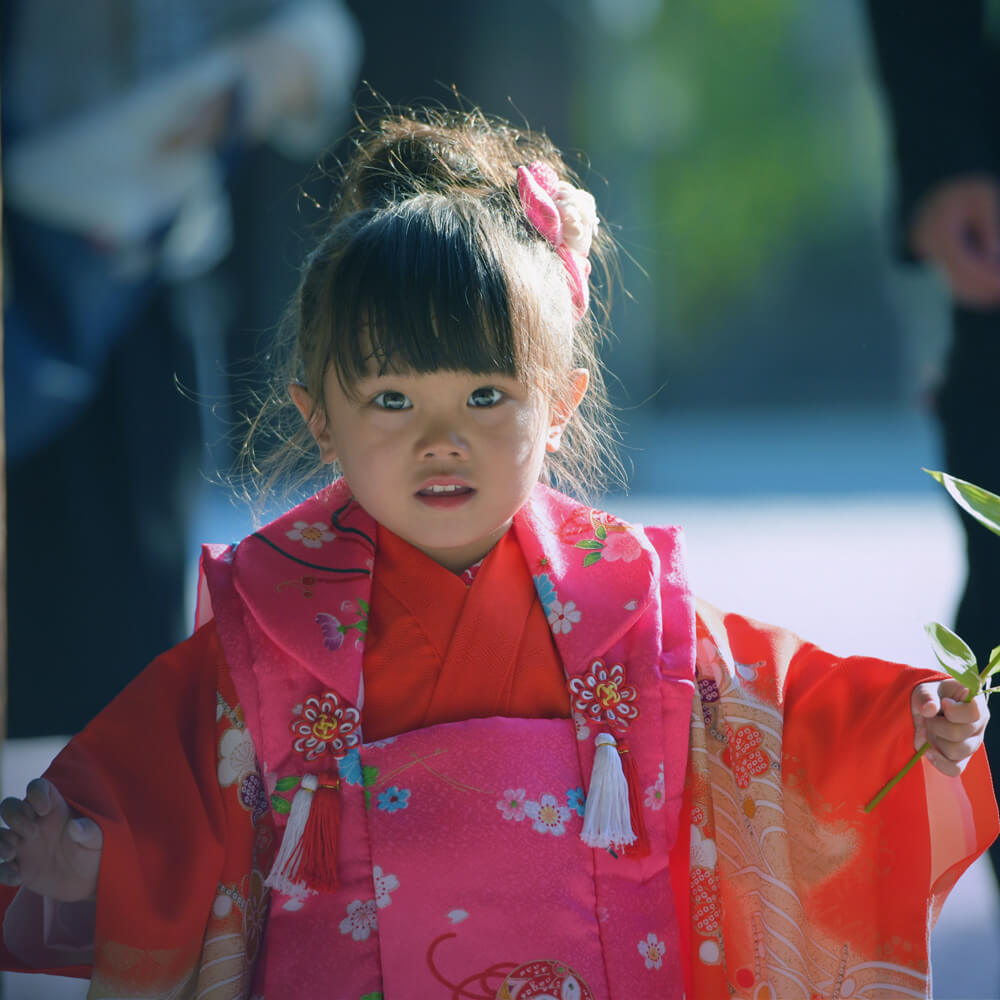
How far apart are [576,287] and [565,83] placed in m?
3.66

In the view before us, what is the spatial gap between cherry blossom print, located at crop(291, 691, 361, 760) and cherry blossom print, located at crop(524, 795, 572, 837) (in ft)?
0.63

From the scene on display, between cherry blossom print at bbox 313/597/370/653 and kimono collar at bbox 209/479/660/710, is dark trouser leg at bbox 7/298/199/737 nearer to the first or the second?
kimono collar at bbox 209/479/660/710

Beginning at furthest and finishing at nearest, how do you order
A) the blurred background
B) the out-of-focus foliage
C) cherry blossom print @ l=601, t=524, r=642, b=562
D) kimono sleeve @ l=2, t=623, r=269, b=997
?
the out-of-focus foliage, the blurred background, cherry blossom print @ l=601, t=524, r=642, b=562, kimono sleeve @ l=2, t=623, r=269, b=997

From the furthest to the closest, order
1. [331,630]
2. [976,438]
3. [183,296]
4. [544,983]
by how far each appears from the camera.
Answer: [183,296] < [976,438] < [331,630] < [544,983]

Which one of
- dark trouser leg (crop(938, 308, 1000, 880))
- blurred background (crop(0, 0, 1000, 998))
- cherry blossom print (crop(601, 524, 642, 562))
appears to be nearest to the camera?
cherry blossom print (crop(601, 524, 642, 562))

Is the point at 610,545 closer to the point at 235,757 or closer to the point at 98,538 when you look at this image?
the point at 235,757

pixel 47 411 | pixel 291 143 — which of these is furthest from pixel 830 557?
pixel 47 411

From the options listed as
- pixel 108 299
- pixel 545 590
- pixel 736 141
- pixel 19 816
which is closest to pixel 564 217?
pixel 545 590

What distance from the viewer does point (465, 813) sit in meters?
1.22

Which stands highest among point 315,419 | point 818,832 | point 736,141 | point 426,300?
point 736,141

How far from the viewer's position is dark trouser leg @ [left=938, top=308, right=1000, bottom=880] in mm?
1660

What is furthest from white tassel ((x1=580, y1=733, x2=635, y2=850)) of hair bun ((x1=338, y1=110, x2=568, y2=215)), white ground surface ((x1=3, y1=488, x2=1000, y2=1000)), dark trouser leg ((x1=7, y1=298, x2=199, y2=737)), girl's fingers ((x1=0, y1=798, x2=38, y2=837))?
dark trouser leg ((x1=7, y1=298, x2=199, y2=737))

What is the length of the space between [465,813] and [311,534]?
38cm

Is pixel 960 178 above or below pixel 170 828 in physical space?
above
